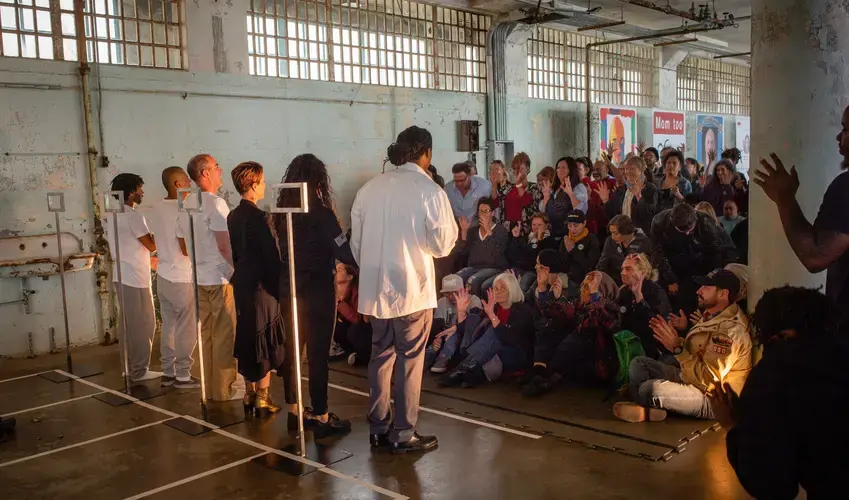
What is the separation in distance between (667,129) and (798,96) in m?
10.7

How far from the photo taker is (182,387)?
555 centimetres

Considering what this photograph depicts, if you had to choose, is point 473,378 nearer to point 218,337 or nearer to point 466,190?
point 218,337

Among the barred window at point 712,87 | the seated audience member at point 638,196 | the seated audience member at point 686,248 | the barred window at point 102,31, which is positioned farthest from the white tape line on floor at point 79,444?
the barred window at point 712,87

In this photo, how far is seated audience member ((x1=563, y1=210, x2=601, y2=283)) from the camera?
607 cm

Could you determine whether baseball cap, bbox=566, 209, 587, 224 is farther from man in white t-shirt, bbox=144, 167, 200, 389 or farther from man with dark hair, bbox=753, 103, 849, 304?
man with dark hair, bbox=753, 103, 849, 304

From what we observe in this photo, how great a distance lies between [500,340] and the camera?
5.51 meters

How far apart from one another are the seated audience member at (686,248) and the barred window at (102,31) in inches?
204

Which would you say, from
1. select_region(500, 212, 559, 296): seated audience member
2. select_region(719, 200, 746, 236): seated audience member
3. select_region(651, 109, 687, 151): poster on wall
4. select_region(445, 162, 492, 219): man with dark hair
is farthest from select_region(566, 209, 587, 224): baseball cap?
select_region(651, 109, 687, 151): poster on wall

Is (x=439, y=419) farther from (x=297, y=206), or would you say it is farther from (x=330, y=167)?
(x=330, y=167)

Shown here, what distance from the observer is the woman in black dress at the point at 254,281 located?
449 centimetres

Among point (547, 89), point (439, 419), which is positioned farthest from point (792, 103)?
point (547, 89)

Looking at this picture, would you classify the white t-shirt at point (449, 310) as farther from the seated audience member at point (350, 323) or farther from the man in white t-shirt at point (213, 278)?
the man in white t-shirt at point (213, 278)

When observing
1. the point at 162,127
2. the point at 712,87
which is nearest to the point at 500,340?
the point at 162,127

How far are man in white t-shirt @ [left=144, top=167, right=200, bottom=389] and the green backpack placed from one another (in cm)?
305
